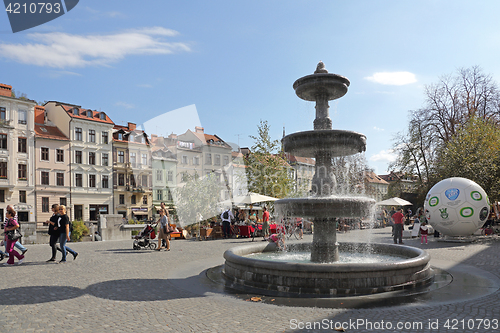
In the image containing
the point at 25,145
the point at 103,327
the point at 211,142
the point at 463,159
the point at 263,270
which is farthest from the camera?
the point at 211,142

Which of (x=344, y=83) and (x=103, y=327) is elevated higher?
(x=344, y=83)

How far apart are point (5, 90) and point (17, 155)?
7448 mm

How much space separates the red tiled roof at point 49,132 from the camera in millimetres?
45641

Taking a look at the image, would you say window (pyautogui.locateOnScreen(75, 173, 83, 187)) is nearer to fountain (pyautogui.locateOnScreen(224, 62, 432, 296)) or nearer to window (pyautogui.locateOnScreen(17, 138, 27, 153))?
window (pyautogui.locateOnScreen(17, 138, 27, 153))

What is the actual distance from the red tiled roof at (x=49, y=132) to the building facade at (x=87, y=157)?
62 centimetres

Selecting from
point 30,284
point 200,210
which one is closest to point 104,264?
point 30,284

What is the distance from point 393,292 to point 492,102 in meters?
32.0

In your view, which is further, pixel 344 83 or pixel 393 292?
pixel 344 83

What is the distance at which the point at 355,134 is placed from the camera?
26.5ft

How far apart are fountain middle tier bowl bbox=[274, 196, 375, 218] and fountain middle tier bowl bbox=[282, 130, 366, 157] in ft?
4.03

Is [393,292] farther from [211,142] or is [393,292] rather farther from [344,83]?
[211,142]

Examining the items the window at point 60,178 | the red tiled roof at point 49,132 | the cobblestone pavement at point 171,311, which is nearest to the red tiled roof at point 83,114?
the red tiled roof at point 49,132

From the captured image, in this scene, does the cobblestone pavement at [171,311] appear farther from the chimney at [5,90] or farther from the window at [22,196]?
the chimney at [5,90]

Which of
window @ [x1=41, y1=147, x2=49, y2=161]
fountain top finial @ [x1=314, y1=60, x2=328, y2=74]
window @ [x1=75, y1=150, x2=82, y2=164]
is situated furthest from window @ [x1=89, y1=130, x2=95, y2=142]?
fountain top finial @ [x1=314, y1=60, x2=328, y2=74]
